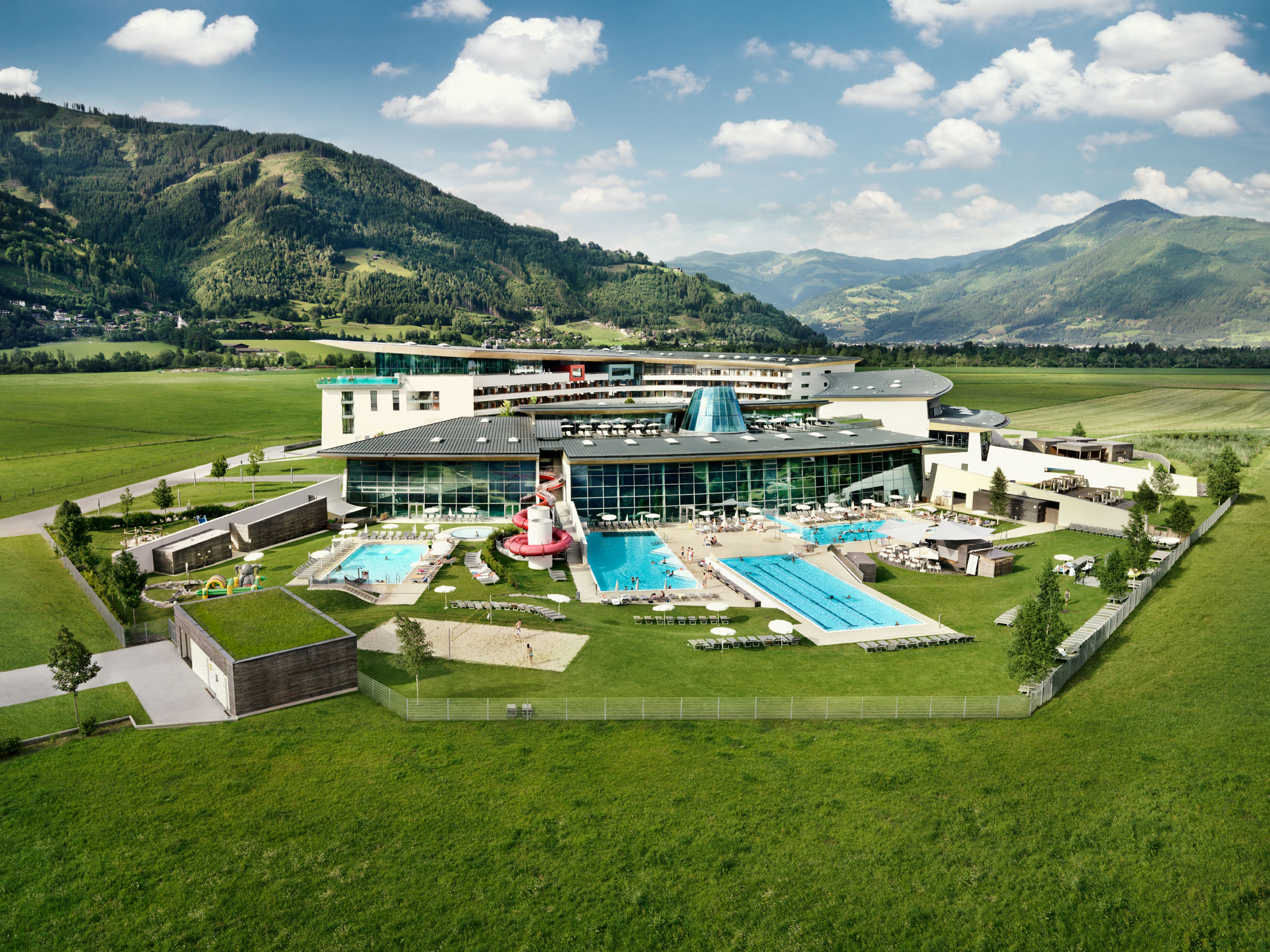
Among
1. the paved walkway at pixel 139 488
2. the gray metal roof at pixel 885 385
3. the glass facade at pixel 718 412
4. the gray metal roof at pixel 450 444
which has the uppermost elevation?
the gray metal roof at pixel 885 385

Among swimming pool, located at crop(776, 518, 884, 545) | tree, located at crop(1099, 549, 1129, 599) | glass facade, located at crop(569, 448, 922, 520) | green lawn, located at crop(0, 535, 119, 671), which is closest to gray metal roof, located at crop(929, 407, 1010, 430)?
glass facade, located at crop(569, 448, 922, 520)

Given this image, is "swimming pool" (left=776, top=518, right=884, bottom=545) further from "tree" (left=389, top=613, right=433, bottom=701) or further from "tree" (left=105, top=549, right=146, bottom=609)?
"tree" (left=105, top=549, right=146, bottom=609)

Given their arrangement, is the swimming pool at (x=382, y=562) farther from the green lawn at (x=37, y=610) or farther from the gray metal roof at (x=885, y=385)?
the gray metal roof at (x=885, y=385)

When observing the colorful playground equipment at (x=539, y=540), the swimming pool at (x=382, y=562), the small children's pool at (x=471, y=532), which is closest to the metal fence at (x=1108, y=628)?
the colorful playground equipment at (x=539, y=540)

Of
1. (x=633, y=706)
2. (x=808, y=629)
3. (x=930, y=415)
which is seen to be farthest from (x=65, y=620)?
(x=930, y=415)

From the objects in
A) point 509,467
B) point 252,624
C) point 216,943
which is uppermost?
point 509,467

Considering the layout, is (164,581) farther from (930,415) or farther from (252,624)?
(930,415)

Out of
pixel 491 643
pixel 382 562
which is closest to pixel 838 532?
pixel 491 643
